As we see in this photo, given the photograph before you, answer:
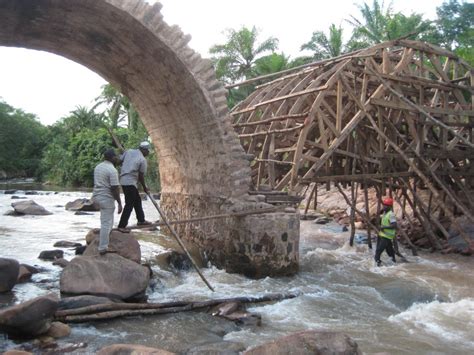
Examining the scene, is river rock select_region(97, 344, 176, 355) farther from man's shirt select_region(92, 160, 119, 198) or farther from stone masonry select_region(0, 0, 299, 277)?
stone masonry select_region(0, 0, 299, 277)

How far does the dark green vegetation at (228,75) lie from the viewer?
78.3 feet

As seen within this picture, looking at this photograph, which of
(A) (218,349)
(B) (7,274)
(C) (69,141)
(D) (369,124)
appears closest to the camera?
(A) (218,349)

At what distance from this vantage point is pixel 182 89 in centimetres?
895

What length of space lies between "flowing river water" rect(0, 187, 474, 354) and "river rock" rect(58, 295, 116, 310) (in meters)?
0.35

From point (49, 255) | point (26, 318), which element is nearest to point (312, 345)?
point (26, 318)

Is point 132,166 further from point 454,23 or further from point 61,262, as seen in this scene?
point 454,23

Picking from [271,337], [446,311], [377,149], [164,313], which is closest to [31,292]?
[164,313]

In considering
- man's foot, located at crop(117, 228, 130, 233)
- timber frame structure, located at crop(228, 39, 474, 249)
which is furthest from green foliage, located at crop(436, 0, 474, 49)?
man's foot, located at crop(117, 228, 130, 233)

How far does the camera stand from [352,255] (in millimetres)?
11273

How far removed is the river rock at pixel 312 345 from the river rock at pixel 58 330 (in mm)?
2125

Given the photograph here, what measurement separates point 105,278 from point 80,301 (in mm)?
566

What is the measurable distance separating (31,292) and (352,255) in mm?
7211

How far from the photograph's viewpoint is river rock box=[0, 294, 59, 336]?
488 centimetres

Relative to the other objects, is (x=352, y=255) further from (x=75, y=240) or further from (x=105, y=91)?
(x=105, y=91)
